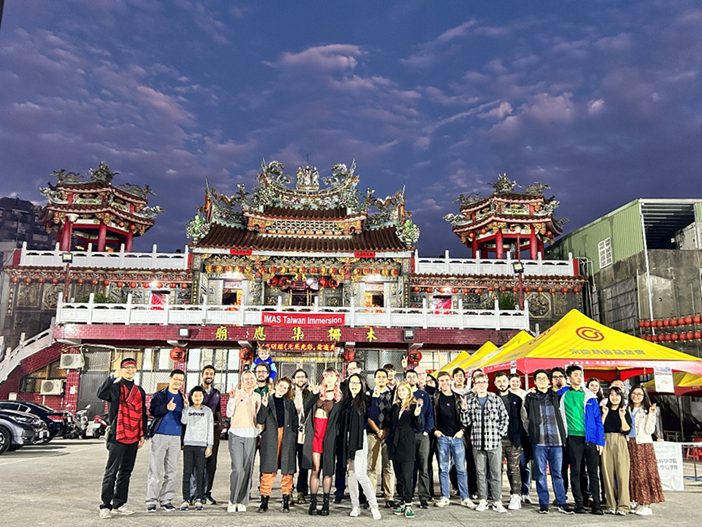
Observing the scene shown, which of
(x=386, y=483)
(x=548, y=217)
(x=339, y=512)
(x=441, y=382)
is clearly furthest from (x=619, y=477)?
(x=548, y=217)

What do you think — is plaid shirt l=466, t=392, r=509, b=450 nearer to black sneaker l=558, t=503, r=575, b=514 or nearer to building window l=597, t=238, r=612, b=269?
black sneaker l=558, t=503, r=575, b=514

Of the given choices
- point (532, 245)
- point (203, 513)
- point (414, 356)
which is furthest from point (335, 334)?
point (203, 513)

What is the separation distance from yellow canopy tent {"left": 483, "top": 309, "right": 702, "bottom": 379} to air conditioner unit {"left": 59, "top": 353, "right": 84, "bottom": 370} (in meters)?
17.9

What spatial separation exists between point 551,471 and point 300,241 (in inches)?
815

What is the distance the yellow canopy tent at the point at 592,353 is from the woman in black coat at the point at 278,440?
15.7 feet

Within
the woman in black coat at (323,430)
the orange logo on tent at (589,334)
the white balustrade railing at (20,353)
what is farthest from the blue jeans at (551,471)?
the white balustrade railing at (20,353)

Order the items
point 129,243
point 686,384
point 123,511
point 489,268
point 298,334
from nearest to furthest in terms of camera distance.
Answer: point 123,511
point 686,384
point 298,334
point 489,268
point 129,243

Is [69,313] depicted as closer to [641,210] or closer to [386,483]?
[386,483]

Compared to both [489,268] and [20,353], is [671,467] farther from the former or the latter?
[20,353]

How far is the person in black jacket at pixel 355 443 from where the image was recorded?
22.1 ft

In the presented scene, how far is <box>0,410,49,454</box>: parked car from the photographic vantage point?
45.3ft

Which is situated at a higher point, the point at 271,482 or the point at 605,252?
the point at 605,252

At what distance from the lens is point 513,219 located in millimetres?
29516

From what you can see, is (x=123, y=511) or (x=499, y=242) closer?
(x=123, y=511)
